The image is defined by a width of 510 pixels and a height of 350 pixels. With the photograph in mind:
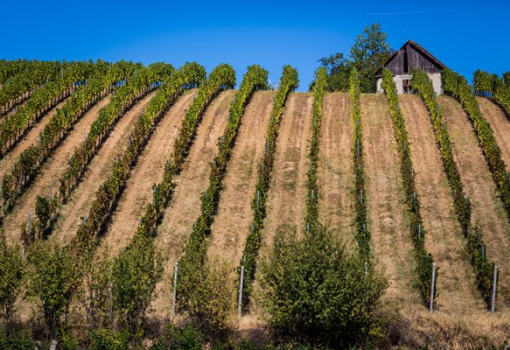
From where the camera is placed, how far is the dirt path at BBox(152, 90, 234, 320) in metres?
33.3

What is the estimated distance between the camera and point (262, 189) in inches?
A: 1598

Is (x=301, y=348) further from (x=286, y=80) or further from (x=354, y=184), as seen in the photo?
(x=286, y=80)

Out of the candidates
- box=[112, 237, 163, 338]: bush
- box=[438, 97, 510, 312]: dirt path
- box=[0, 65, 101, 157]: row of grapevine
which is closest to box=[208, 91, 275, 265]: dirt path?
box=[112, 237, 163, 338]: bush

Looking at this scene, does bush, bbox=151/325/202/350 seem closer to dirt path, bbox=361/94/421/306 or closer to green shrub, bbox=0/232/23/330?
green shrub, bbox=0/232/23/330

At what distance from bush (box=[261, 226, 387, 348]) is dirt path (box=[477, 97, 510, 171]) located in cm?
2630

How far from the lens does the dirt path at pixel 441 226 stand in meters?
31.2

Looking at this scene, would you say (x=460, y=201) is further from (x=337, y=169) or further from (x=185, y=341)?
(x=185, y=341)

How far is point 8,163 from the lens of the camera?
1790 inches

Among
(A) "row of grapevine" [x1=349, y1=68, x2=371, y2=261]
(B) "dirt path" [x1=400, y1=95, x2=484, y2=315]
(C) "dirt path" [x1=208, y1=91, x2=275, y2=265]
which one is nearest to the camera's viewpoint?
(B) "dirt path" [x1=400, y1=95, x2=484, y2=315]

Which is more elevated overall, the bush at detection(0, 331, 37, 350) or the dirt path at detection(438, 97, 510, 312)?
the dirt path at detection(438, 97, 510, 312)

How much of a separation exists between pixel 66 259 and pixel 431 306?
17325mm

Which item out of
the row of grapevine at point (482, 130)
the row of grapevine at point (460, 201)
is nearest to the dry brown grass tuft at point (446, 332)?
the row of grapevine at point (460, 201)

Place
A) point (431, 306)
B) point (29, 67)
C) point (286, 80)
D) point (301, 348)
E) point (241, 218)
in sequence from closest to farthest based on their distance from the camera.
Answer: point (301, 348)
point (431, 306)
point (241, 218)
point (286, 80)
point (29, 67)

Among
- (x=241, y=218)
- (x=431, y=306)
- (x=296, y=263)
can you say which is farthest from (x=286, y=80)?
(x=296, y=263)
